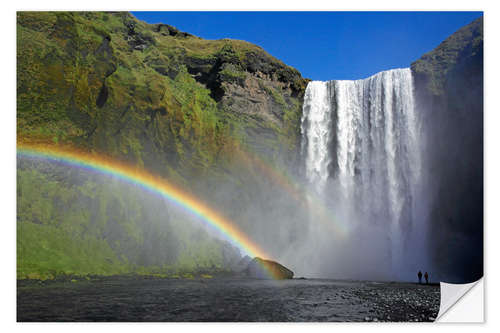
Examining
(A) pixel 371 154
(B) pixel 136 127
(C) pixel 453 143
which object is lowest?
(A) pixel 371 154

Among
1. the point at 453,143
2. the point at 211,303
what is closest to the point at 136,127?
the point at 211,303

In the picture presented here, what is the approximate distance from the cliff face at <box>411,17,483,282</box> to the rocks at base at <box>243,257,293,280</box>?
8.17 m

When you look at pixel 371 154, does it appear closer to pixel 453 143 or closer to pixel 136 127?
pixel 453 143

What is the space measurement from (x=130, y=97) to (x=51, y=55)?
473cm

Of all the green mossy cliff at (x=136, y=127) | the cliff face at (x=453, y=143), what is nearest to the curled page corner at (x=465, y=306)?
the cliff face at (x=453, y=143)

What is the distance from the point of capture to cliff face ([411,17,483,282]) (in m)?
19.4

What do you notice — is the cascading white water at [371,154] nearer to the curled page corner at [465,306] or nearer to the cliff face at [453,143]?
the cliff face at [453,143]

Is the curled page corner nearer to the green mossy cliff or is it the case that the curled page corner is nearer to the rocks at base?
the rocks at base

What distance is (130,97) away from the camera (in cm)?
2325

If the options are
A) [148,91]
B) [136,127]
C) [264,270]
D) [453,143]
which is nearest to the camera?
[453,143]

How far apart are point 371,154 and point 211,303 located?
18.5 m

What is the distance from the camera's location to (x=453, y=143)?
2256cm

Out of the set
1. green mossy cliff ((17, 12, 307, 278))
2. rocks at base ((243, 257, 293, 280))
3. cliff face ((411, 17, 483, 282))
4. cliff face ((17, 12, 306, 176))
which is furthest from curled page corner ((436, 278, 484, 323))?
cliff face ((17, 12, 306, 176))

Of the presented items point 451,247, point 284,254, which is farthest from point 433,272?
point 284,254
